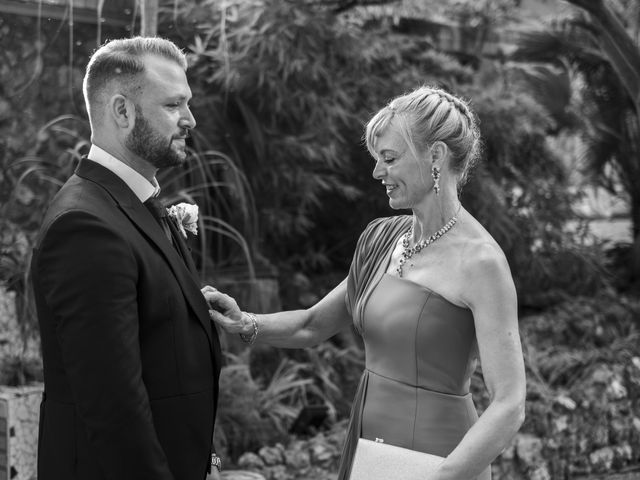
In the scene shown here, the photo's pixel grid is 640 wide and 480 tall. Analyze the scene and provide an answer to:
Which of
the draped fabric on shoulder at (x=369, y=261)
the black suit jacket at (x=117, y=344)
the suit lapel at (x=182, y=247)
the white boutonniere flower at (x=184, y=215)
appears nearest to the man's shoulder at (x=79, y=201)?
the black suit jacket at (x=117, y=344)

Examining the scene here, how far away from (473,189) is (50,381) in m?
5.93

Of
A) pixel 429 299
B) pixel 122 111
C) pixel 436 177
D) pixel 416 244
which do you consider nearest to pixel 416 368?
pixel 429 299

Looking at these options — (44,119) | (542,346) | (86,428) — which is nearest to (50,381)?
(86,428)

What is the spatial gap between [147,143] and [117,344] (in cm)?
52

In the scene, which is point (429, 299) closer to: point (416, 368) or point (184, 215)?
point (416, 368)

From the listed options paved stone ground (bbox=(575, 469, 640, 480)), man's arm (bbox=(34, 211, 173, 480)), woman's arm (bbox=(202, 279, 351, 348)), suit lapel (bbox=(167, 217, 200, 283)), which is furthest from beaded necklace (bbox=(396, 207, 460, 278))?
paved stone ground (bbox=(575, 469, 640, 480))

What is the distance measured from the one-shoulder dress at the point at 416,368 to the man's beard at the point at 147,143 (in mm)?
737

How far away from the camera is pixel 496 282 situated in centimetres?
226

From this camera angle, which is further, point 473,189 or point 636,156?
point 636,156

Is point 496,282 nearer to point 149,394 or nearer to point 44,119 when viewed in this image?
point 149,394

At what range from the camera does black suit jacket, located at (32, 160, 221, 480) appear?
6.23 feet

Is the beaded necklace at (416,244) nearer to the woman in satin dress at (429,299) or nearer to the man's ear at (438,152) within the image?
the woman in satin dress at (429,299)

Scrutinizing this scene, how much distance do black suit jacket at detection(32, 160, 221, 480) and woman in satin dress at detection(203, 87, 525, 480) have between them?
341 millimetres

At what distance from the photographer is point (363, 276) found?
2672mm
